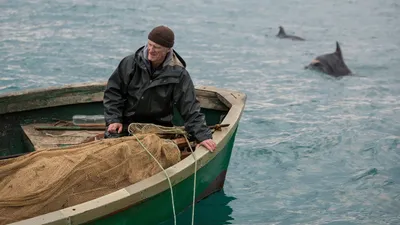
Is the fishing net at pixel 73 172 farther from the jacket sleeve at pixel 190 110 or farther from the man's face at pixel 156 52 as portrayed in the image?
the man's face at pixel 156 52

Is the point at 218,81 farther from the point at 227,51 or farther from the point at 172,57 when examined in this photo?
the point at 172,57

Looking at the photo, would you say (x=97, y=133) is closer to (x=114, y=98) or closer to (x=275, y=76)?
(x=114, y=98)

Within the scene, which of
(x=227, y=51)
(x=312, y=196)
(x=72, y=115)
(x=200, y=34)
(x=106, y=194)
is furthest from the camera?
(x=200, y=34)

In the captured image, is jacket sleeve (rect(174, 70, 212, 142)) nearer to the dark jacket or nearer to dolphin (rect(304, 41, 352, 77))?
the dark jacket

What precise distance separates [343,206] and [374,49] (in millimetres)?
12067

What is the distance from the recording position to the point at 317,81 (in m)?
A: 15.9

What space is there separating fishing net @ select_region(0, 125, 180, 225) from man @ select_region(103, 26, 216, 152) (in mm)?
469

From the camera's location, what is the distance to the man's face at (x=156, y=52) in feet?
21.5

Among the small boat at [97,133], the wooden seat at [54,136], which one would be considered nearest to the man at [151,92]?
the small boat at [97,133]

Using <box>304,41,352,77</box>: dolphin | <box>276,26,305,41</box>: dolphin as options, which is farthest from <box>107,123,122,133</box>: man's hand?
<box>276,26,305,41</box>: dolphin

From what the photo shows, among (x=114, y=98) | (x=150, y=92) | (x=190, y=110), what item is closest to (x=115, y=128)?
(x=114, y=98)

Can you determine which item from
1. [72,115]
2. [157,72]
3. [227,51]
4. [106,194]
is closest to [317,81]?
[227,51]

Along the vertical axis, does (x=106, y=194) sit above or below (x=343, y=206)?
above

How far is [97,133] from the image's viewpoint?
8.16 meters
